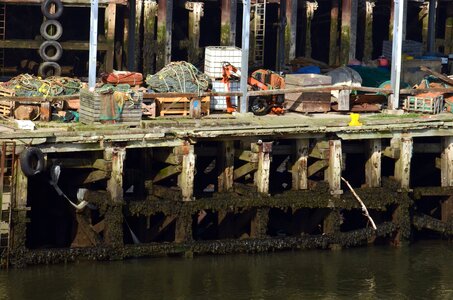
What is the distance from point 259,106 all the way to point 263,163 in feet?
11.4

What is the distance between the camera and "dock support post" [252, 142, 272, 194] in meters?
42.2

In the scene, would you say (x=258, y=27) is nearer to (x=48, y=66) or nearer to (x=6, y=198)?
→ (x=48, y=66)

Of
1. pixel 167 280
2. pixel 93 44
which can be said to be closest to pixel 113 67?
pixel 93 44

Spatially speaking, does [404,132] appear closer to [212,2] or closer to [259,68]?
[259,68]

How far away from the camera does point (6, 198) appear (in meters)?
39.6

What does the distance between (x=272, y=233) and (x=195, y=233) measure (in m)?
2.19

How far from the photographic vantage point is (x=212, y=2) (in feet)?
175

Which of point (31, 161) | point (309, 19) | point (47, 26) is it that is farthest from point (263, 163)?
point (309, 19)

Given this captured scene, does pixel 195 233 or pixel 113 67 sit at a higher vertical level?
pixel 113 67

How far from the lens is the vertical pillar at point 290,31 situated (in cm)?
5225

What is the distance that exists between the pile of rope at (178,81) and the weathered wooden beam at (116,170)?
4.38m

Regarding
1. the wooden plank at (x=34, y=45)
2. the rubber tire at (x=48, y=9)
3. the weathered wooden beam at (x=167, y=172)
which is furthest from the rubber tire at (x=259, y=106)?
the rubber tire at (x=48, y=9)

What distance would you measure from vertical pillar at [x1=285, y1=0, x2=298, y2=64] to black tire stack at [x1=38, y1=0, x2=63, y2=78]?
23.4 ft

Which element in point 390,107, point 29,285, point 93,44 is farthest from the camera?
point 390,107
